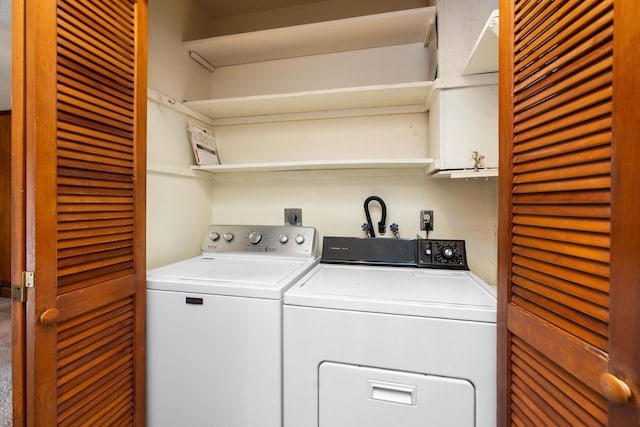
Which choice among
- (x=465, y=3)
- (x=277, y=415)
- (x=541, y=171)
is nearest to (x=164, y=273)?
(x=277, y=415)

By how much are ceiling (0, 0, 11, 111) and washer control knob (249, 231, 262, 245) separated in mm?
1991

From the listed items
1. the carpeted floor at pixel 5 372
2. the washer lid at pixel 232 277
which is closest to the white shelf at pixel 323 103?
the washer lid at pixel 232 277

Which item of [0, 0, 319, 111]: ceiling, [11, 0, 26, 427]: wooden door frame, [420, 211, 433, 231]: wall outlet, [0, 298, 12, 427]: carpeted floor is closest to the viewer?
[11, 0, 26, 427]: wooden door frame

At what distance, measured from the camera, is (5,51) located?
2172 mm

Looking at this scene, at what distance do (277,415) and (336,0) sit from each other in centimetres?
245

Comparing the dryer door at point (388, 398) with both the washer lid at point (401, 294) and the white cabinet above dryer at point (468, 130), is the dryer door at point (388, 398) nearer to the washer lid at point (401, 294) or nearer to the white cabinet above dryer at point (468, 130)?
the washer lid at point (401, 294)

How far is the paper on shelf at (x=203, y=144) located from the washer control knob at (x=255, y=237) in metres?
0.59

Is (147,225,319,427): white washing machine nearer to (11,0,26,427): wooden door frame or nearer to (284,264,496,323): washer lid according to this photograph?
(284,264,496,323): washer lid

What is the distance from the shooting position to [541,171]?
771mm

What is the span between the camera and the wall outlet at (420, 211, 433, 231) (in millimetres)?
1831

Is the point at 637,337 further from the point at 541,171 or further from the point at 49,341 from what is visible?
the point at 49,341

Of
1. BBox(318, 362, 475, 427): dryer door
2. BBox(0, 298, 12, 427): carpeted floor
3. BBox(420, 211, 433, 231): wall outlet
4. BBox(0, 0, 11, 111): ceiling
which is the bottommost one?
BBox(0, 298, 12, 427): carpeted floor

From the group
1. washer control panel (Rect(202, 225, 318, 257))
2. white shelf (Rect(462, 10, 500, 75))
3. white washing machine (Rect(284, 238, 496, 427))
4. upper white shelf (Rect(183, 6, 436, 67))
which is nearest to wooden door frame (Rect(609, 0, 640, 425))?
white washing machine (Rect(284, 238, 496, 427))

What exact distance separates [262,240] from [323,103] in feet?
3.14
